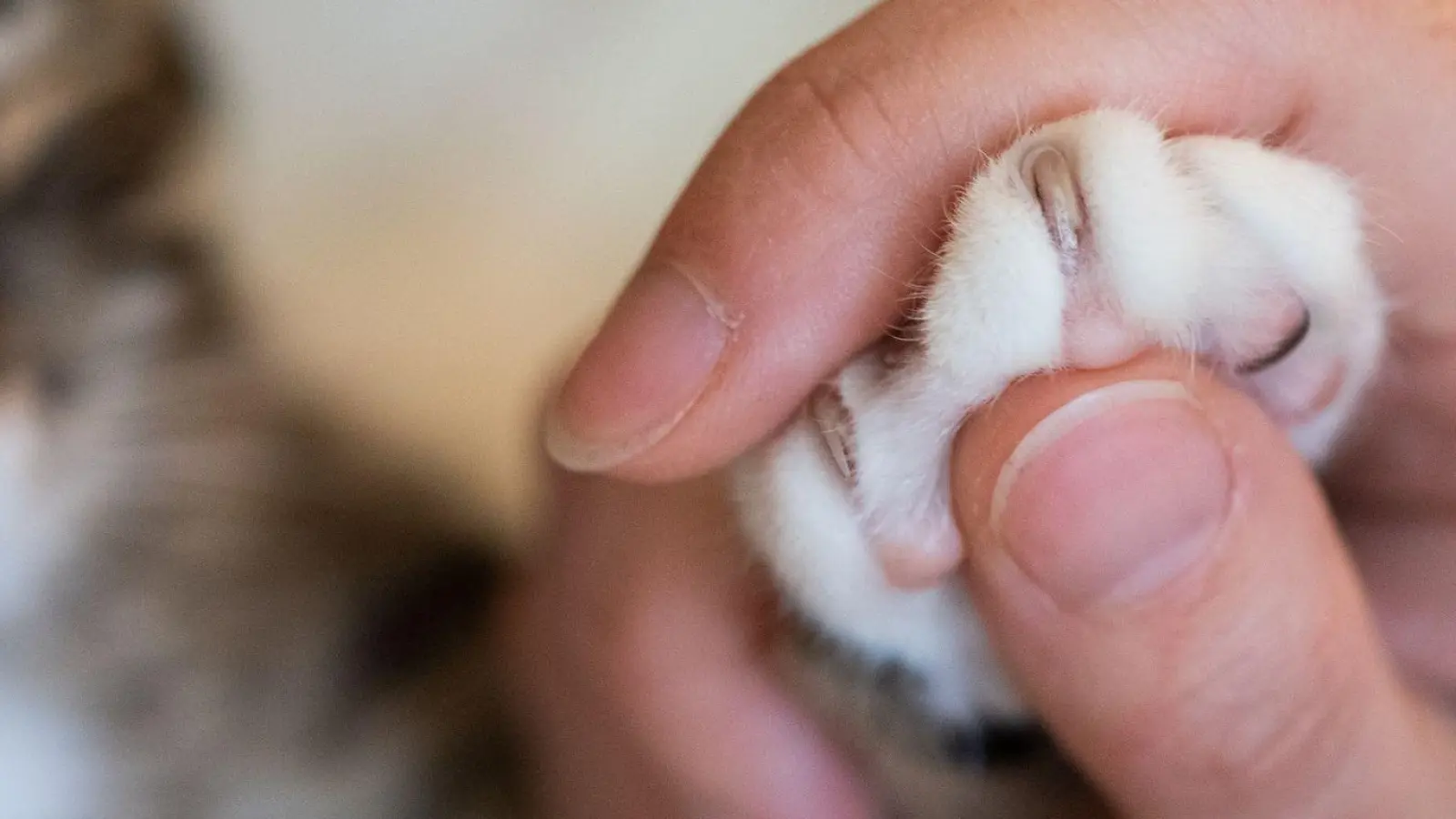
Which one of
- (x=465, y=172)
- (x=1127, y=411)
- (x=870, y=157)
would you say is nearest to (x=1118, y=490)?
(x=1127, y=411)

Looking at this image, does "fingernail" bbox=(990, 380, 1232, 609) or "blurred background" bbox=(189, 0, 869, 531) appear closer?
"fingernail" bbox=(990, 380, 1232, 609)


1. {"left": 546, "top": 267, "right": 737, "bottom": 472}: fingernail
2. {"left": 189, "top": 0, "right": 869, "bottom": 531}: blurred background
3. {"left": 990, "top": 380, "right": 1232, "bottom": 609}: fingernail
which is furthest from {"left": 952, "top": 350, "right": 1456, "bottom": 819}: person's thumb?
{"left": 189, "top": 0, "right": 869, "bottom": 531}: blurred background

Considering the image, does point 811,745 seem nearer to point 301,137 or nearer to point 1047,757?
point 1047,757

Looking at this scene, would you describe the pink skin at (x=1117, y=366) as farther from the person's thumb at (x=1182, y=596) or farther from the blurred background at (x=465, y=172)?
the blurred background at (x=465, y=172)

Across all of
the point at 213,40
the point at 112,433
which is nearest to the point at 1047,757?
the point at 112,433

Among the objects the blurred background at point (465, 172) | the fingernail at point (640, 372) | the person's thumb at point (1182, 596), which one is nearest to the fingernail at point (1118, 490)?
the person's thumb at point (1182, 596)

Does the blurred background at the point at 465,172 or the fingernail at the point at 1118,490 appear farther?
the blurred background at the point at 465,172

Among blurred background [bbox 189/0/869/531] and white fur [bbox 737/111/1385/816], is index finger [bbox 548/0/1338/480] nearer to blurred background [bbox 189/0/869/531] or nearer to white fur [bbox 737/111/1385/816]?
white fur [bbox 737/111/1385/816]
